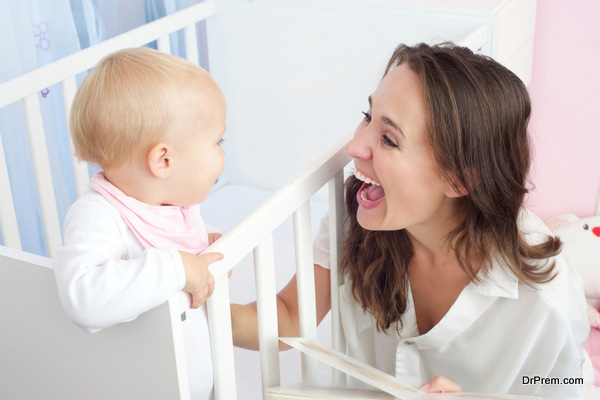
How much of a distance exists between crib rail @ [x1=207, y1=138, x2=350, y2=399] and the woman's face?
6cm

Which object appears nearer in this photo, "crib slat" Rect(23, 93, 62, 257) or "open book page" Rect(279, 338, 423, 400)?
"open book page" Rect(279, 338, 423, 400)

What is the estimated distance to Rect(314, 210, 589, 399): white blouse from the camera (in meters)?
1.14

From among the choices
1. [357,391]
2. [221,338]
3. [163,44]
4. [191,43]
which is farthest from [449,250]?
[191,43]

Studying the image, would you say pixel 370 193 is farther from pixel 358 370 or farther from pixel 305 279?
pixel 358 370

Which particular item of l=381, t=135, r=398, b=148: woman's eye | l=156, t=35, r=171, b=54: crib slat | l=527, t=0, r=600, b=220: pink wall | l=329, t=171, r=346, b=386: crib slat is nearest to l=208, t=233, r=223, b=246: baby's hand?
l=329, t=171, r=346, b=386: crib slat

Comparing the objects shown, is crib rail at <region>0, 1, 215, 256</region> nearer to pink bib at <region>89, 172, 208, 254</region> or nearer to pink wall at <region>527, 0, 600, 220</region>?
pink bib at <region>89, 172, 208, 254</region>

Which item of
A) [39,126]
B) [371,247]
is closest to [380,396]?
[371,247]

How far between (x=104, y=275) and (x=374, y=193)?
51 centimetres

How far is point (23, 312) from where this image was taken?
0.89 meters

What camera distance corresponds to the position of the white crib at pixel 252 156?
2.81 feet

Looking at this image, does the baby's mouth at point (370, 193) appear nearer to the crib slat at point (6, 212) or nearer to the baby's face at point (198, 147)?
the baby's face at point (198, 147)

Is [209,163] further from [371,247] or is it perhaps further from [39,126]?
[39,126]

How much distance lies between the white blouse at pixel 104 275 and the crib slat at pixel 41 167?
2.19 feet

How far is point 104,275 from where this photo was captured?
2.49ft
